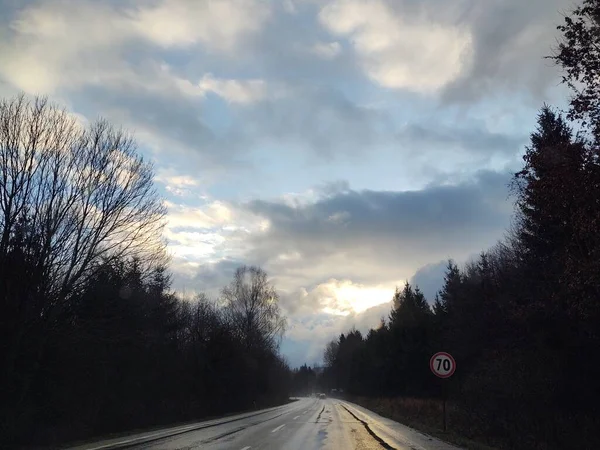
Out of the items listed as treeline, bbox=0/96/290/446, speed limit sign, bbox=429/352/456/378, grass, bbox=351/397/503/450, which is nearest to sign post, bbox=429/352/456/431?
speed limit sign, bbox=429/352/456/378

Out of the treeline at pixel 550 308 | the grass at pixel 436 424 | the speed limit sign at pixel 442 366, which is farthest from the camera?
the speed limit sign at pixel 442 366

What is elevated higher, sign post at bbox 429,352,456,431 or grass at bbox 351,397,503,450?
sign post at bbox 429,352,456,431

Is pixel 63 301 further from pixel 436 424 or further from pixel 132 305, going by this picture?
pixel 436 424

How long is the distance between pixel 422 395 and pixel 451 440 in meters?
41.1

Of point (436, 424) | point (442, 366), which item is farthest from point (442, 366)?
point (436, 424)

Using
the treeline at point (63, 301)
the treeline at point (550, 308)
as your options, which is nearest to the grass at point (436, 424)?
the treeline at point (550, 308)

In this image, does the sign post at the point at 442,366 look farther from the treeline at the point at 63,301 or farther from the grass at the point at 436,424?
the treeline at the point at 63,301

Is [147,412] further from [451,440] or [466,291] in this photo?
[466,291]

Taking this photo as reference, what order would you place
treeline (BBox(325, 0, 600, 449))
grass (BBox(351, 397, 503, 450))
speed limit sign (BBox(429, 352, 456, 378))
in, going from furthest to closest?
1. speed limit sign (BBox(429, 352, 456, 378))
2. grass (BBox(351, 397, 503, 450))
3. treeline (BBox(325, 0, 600, 449))

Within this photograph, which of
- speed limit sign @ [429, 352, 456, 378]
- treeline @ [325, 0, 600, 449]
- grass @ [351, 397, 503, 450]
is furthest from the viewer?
speed limit sign @ [429, 352, 456, 378]

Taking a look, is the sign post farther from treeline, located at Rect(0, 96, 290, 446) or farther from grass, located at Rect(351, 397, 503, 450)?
treeline, located at Rect(0, 96, 290, 446)

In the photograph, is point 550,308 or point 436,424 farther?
point 436,424

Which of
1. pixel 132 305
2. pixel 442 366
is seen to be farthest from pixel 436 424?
pixel 132 305

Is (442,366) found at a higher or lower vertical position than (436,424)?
higher
